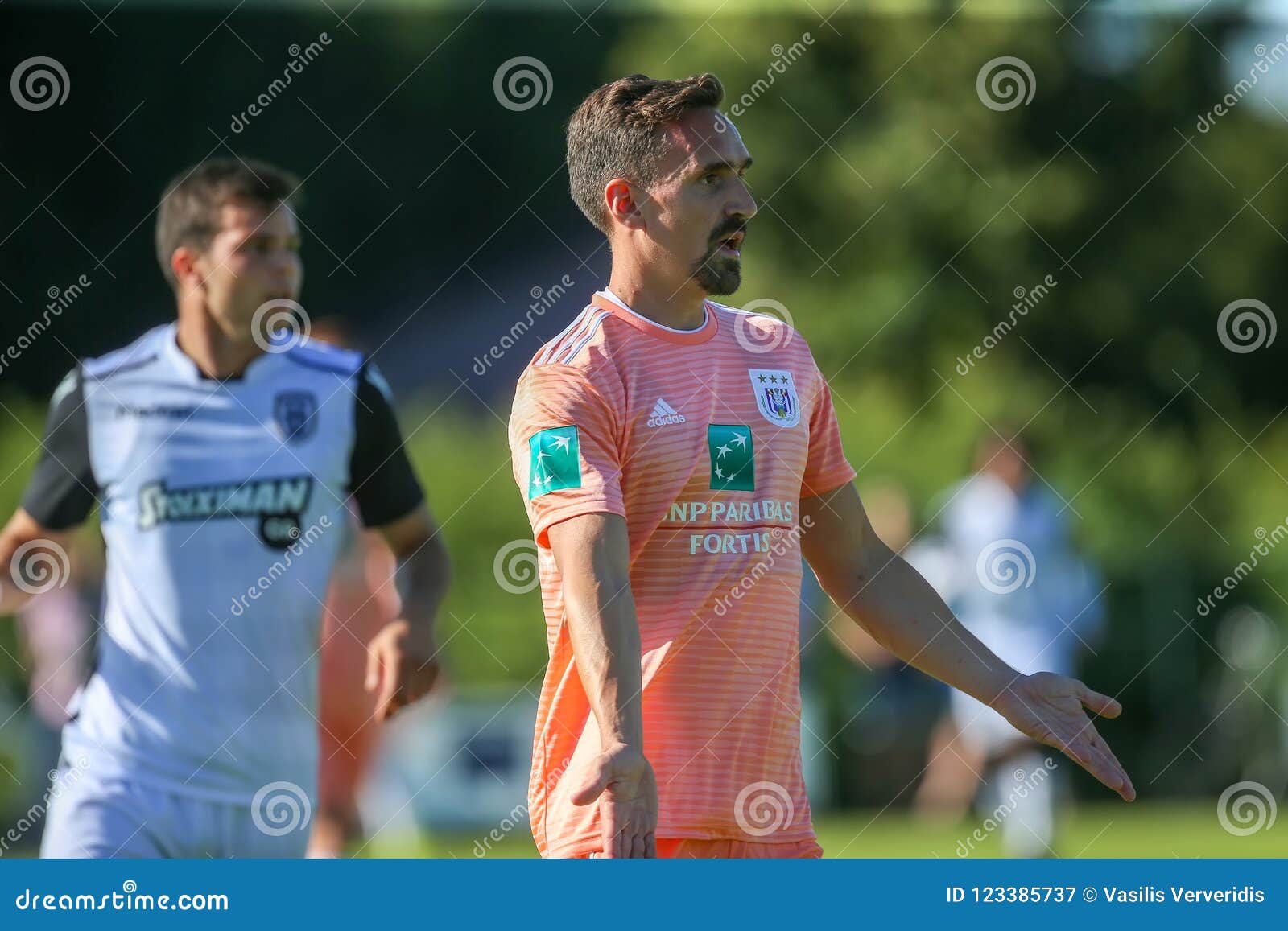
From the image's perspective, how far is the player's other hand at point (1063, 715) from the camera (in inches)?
157

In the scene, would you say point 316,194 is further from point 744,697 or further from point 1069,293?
point 744,697

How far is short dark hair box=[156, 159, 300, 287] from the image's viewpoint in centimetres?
582

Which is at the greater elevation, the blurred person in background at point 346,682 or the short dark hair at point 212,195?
the short dark hair at point 212,195

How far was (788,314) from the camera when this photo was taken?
18312 millimetres
